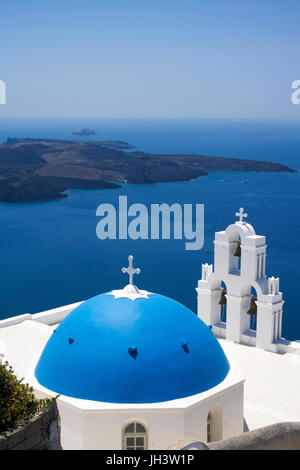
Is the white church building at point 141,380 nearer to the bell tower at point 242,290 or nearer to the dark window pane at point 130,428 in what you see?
the dark window pane at point 130,428

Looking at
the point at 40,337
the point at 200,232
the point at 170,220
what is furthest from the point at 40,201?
the point at 40,337

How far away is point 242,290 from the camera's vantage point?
663 inches

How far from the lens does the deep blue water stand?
148ft

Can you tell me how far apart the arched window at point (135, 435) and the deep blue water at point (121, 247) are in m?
26.3

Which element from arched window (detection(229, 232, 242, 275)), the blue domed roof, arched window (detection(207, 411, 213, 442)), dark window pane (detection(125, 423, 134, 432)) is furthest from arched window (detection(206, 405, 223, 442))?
arched window (detection(229, 232, 242, 275))

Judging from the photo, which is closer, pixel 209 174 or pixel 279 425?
pixel 279 425

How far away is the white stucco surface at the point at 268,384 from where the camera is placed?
42.7ft

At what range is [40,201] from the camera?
90.6m

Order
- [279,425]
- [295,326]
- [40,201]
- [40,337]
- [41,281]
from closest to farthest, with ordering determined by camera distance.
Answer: [279,425]
[40,337]
[295,326]
[41,281]
[40,201]

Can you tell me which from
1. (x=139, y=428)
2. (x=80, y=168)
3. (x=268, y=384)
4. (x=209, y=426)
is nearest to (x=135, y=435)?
(x=139, y=428)

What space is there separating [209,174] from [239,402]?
10377 centimetres

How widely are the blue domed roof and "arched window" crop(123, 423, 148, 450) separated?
487 mm
